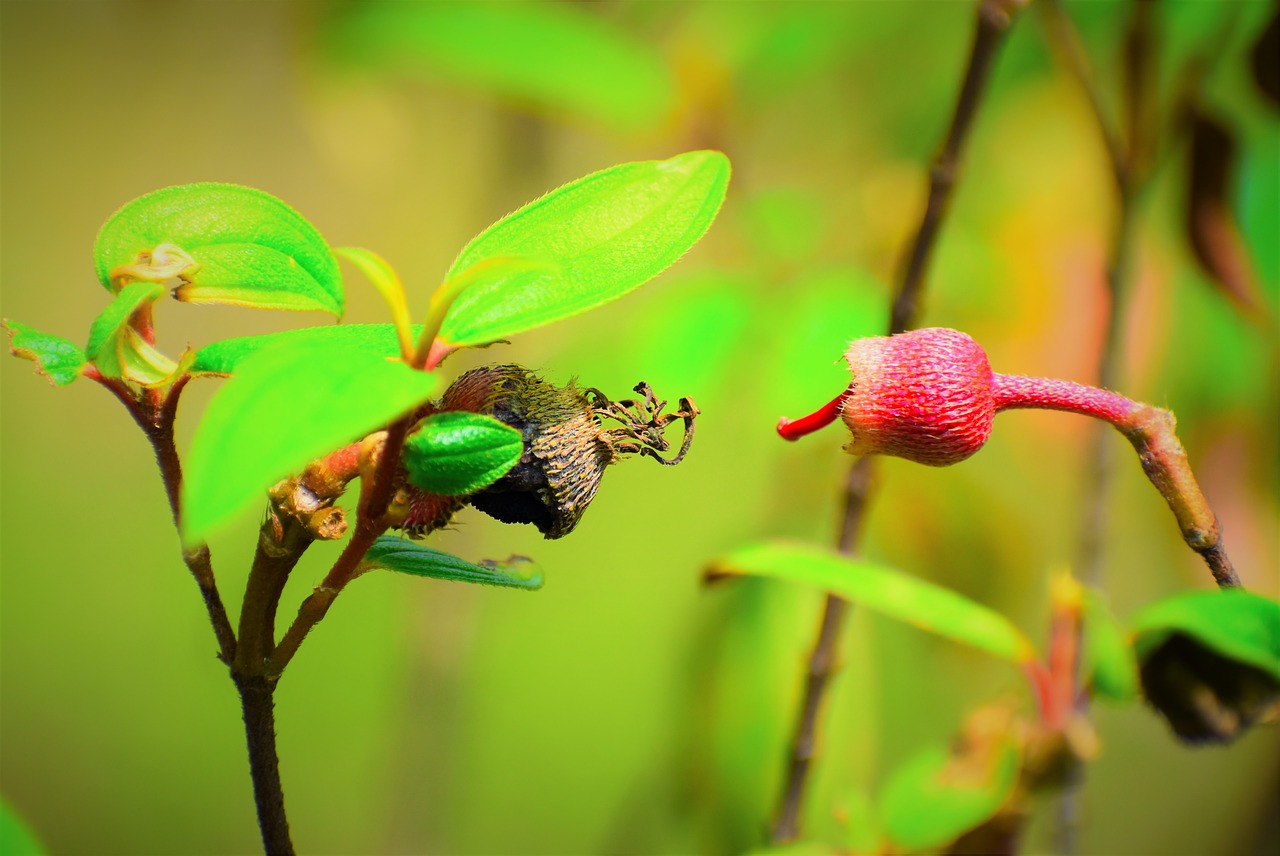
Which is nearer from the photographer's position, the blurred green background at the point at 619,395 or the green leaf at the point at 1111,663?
the green leaf at the point at 1111,663

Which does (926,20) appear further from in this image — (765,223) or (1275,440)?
(1275,440)

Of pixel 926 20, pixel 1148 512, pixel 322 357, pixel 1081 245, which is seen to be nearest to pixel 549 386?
pixel 322 357

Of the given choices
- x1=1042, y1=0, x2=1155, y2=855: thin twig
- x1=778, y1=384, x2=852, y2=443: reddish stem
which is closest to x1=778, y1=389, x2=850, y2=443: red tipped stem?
x1=778, y1=384, x2=852, y2=443: reddish stem

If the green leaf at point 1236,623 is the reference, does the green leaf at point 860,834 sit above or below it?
below

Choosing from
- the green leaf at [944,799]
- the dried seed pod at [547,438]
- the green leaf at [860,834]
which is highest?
the dried seed pod at [547,438]

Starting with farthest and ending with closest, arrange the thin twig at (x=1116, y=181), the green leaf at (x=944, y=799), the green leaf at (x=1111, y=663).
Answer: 1. the thin twig at (x=1116, y=181)
2. the green leaf at (x=944, y=799)
3. the green leaf at (x=1111, y=663)

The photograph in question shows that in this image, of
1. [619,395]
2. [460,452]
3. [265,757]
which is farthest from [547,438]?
[619,395]

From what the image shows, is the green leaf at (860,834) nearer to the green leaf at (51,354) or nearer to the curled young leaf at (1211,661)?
the curled young leaf at (1211,661)

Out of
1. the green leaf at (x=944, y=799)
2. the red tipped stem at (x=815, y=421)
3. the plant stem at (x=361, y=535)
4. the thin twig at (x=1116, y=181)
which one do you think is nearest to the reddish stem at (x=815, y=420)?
the red tipped stem at (x=815, y=421)
